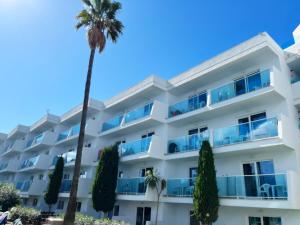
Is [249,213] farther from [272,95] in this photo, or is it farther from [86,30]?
[86,30]

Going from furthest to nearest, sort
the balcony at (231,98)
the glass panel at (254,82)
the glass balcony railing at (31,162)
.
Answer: the glass balcony railing at (31,162) → the glass panel at (254,82) → the balcony at (231,98)

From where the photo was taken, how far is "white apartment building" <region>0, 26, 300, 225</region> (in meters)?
14.0

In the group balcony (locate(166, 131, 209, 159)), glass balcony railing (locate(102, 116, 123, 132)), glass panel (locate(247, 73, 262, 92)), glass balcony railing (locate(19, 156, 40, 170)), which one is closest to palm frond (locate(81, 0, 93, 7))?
glass balcony railing (locate(102, 116, 123, 132))

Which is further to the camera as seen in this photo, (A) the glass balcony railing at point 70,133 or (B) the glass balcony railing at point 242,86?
(A) the glass balcony railing at point 70,133

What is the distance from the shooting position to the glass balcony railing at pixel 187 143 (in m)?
17.7

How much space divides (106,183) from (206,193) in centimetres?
952

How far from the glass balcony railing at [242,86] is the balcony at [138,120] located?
493 centimetres

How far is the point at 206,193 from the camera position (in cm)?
1457

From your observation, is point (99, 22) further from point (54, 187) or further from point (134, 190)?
point (54, 187)

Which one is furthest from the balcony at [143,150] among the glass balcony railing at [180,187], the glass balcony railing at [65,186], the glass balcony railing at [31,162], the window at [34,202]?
the window at [34,202]

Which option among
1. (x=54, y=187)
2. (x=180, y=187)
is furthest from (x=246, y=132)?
(x=54, y=187)

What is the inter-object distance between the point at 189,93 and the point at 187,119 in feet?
9.77

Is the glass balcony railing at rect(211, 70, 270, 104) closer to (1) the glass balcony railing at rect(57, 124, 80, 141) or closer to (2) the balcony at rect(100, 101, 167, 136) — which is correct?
(2) the balcony at rect(100, 101, 167, 136)

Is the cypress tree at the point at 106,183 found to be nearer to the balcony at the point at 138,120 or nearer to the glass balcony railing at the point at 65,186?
the balcony at the point at 138,120
